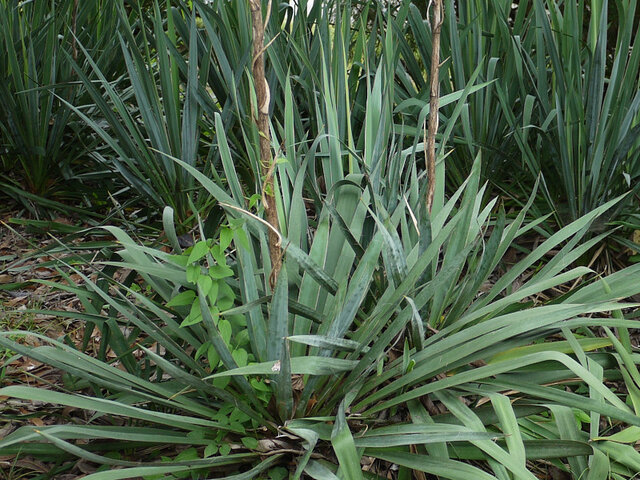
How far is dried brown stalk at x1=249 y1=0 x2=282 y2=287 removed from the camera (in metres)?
1.42

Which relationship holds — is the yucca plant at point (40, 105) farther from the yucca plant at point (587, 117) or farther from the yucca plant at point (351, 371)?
the yucca plant at point (587, 117)

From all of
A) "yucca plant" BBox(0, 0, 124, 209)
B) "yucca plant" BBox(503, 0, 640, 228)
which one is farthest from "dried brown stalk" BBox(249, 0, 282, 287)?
"yucca plant" BBox(0, 0, 124, 209)

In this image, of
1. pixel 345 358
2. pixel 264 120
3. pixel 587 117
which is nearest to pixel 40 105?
pixel 264 120

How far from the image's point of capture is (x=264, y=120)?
1482 mm

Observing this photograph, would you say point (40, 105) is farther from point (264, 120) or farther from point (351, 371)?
point (351, 371)

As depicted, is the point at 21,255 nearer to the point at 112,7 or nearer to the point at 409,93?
the point at 112,7

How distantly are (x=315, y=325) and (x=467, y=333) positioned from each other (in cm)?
40

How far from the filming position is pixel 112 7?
3.49 m

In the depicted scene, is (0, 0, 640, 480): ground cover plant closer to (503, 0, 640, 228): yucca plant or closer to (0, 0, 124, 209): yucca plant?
(503, 0, 640, 228): yucca plant

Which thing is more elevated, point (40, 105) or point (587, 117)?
point (587, 117)

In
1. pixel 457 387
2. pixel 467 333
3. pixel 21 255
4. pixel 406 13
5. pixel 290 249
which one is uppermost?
pixel 406 13

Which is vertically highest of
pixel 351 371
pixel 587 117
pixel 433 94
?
pixel 433 94

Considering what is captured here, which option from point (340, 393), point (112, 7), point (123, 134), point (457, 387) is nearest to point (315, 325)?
point (340, 393)

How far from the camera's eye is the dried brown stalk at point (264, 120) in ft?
4.67
